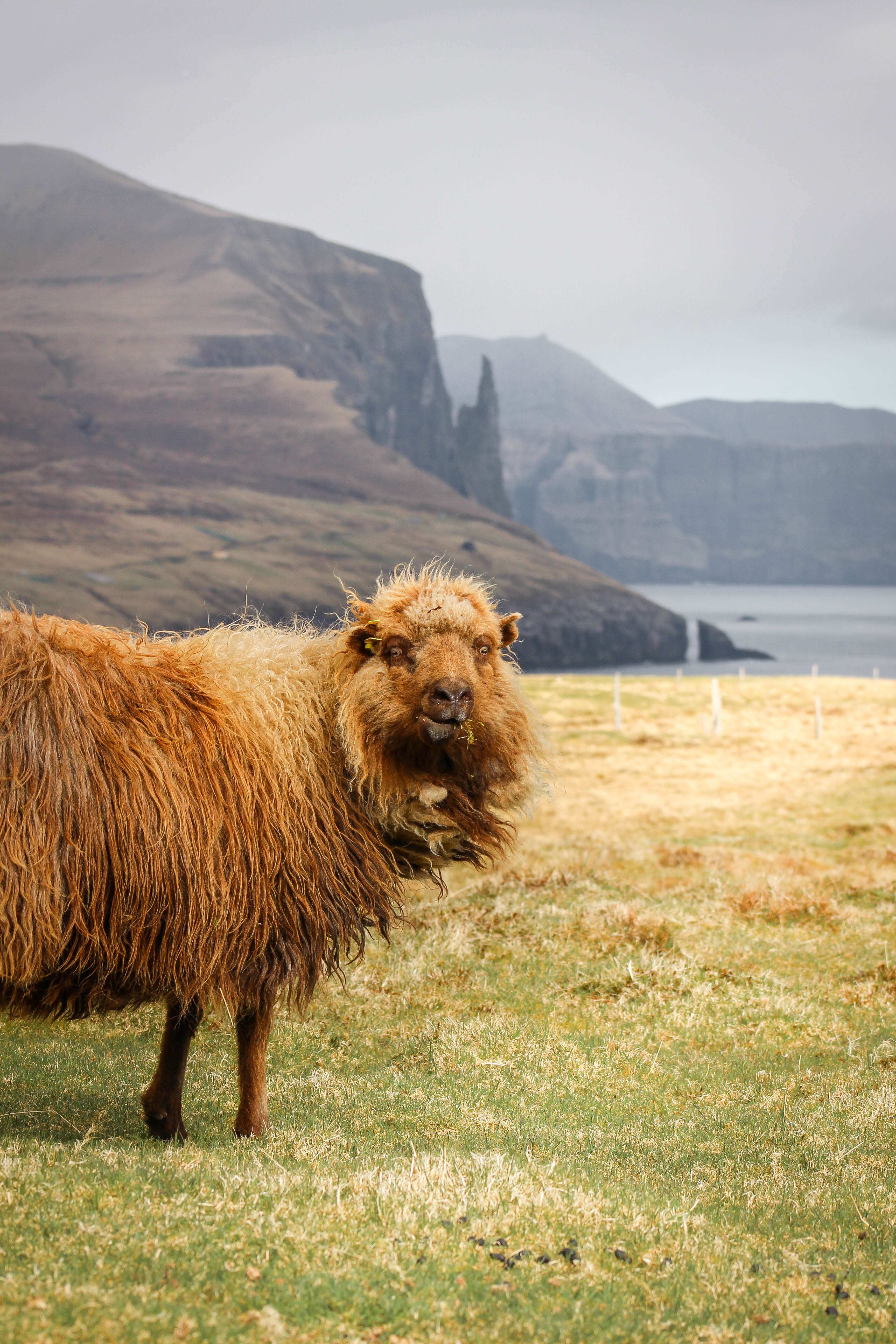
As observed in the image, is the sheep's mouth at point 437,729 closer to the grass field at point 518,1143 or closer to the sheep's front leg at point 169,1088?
the sheep's front leg at point 169,1088

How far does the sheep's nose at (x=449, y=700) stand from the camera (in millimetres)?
6391

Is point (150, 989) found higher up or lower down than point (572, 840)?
higher up

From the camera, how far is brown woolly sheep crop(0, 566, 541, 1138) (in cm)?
560

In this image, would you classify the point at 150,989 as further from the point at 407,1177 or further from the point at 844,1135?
the point at 844,1135

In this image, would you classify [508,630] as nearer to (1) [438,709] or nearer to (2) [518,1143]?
(1) [438,709]

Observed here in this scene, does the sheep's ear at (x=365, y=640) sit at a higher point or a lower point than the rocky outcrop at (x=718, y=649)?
higher

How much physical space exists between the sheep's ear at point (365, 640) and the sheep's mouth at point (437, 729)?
621mm

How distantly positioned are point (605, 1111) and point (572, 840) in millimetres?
13889

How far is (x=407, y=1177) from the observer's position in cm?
532

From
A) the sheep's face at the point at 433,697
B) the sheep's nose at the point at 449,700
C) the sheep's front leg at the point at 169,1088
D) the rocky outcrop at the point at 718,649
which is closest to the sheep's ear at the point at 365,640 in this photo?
the sheep's face at the point at 433,697

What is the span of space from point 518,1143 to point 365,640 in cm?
334

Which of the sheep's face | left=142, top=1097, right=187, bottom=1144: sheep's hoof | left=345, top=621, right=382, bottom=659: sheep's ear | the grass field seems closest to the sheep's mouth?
the sheep's face

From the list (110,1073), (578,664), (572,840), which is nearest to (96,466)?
(578,664)

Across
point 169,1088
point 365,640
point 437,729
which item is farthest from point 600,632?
point 169,1088
